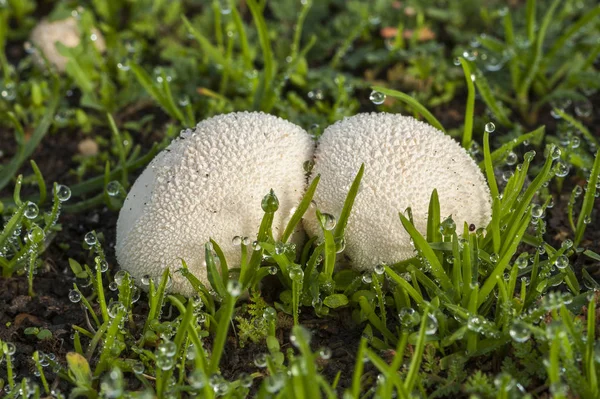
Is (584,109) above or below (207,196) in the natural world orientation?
above

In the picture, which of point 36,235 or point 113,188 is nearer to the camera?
point 36,235

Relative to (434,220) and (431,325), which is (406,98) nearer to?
(434,220)

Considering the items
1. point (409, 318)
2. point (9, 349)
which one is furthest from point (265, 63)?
point (9, 349)

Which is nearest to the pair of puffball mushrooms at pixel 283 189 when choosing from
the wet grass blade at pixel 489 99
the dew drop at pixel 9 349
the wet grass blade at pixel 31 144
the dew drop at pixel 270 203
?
the dew drop at pixel 270 203

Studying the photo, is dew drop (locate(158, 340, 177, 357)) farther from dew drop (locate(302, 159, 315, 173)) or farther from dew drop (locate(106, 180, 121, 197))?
dew drop (locate(106, 180, 121, 197))

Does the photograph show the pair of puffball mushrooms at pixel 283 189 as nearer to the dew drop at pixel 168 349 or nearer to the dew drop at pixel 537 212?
the dew drop at pixel 537 212

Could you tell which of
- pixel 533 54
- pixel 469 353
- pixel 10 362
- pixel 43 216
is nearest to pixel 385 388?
pixel 469 353

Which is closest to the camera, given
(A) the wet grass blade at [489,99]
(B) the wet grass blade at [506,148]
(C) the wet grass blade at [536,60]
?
(B) the wet grass blade at [506,148]
